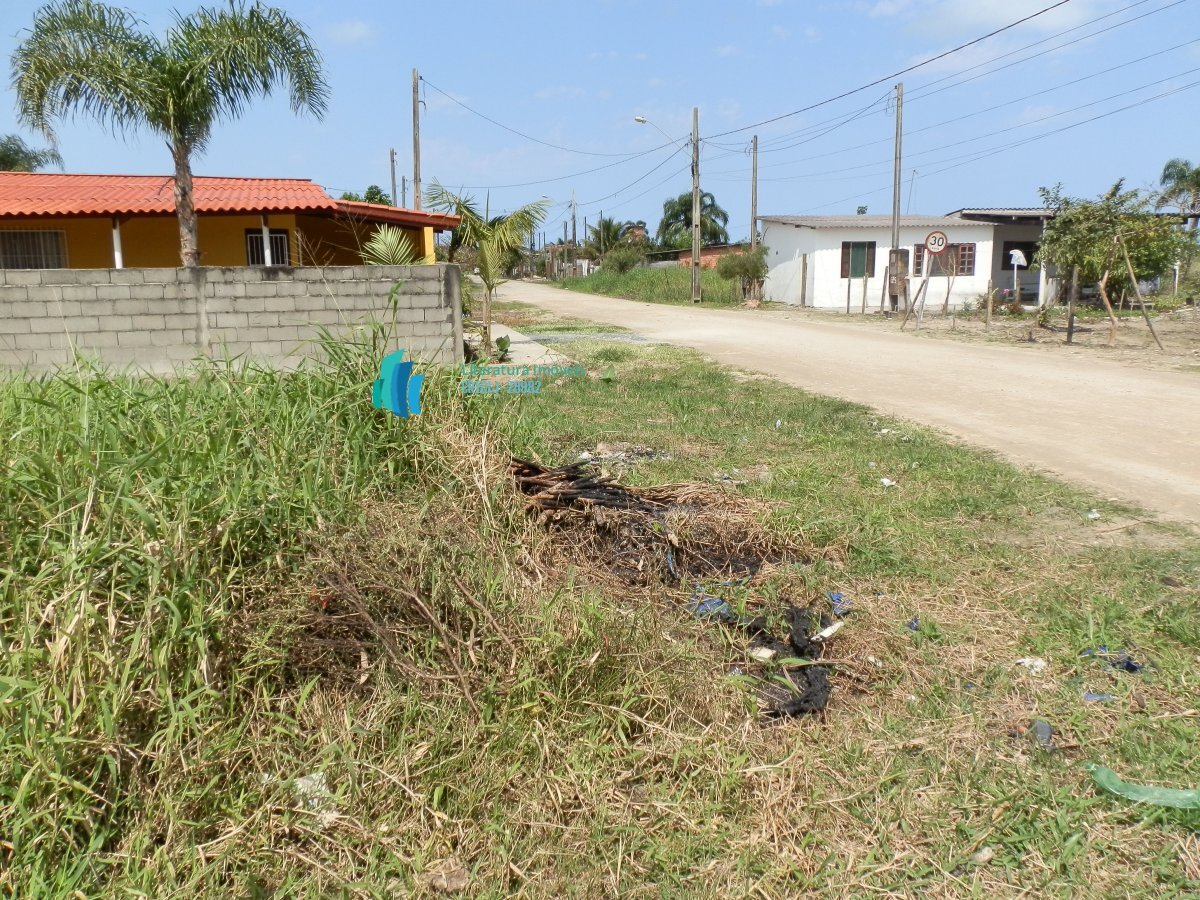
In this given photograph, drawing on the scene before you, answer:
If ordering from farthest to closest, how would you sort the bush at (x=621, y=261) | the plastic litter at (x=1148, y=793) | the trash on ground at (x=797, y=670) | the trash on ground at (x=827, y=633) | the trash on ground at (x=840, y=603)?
the bush at (x=621, y=261)
the trash on ground at (x=840, y=603)
the trash on ground at (x=827, y=633)
the trash on ground at (x=797, y=670)
the plastic litter at (x=1148, y=793)

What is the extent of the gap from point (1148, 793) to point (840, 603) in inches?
58.9

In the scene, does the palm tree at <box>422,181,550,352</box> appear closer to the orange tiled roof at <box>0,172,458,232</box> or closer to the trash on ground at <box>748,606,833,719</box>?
the orange tiled roof at <box>0,172,458,232</box>

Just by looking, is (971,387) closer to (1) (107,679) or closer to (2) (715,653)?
(2) (715,653)

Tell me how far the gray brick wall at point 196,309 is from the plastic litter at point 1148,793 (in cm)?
653

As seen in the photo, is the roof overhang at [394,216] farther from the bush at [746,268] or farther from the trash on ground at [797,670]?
the bush at [746,268]

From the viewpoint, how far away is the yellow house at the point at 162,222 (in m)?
16.4

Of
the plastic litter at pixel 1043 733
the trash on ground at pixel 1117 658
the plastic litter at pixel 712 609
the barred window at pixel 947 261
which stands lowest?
the plastic litter at pixel 1043 733

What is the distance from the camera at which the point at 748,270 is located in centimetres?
3388

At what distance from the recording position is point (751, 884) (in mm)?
2383

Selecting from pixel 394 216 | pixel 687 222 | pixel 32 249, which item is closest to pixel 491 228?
pixel 394 216

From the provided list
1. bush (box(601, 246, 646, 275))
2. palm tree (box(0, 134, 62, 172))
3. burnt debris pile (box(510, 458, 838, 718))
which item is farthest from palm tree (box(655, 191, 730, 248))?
burnt debris pile (box(510, 458, 838, 718))

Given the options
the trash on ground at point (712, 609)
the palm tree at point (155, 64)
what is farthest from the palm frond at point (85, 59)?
the trash on ground at point (712, 609)

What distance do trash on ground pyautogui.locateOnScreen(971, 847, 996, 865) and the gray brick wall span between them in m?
6.59

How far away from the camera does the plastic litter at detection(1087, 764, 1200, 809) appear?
262cm
